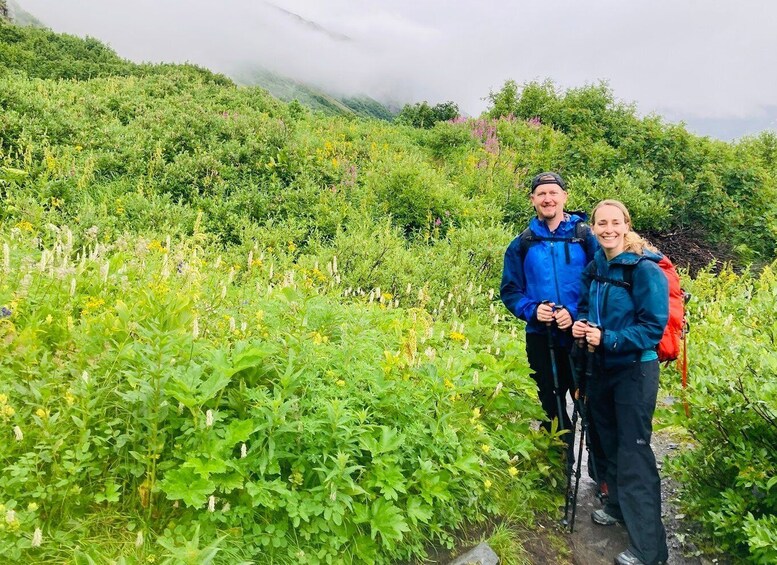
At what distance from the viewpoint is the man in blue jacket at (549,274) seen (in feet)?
13.8

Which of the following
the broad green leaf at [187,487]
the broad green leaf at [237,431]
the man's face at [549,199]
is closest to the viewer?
the broad green leaf at [187,487]

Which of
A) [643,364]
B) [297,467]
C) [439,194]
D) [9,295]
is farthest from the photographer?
[439,194]

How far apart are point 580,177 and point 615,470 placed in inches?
430

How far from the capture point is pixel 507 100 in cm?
2203

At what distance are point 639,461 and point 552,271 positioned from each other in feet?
5.06

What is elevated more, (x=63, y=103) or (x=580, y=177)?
(x=580, y=177)

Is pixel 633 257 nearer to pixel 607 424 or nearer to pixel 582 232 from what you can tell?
pixel 582 232

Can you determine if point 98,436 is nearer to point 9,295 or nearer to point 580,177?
point 9,295

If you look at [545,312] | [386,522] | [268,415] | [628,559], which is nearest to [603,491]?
[628,559]

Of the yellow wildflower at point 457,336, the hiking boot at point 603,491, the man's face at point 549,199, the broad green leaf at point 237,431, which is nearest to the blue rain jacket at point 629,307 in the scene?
the man's face at point 549,199

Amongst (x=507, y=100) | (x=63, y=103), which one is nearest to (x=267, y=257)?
(x=63, y=103)

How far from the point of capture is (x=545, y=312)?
4.02m

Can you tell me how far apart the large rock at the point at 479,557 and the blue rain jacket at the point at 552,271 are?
5.72 feet

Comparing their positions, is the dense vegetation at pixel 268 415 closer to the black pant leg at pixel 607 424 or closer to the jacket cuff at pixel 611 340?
the black pant leg at pixel 607 424
